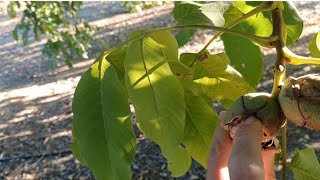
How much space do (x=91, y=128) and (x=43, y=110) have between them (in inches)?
166

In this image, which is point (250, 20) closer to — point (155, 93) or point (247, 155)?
point (155, 93)

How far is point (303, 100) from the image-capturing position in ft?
2.29

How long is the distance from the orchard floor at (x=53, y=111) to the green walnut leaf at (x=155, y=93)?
2531 millimetres

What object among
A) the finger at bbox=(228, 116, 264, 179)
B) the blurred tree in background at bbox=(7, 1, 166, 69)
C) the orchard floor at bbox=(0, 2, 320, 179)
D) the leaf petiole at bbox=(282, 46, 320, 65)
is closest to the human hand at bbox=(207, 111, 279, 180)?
the finger at bbox=(228, 116, 264, 179)

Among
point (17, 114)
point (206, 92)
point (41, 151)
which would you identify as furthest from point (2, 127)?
point (206, 92)

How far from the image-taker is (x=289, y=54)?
719mm

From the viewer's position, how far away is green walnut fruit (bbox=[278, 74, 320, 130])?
69 cm

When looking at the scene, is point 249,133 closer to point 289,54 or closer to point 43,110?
point 289,54

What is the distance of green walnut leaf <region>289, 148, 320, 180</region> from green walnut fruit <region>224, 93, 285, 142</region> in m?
0.09

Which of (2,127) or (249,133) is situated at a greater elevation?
(249,133)

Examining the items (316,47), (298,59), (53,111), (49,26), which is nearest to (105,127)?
(298,59)

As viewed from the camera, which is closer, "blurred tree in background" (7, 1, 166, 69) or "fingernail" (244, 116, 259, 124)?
"fingernail" (244, 116, 259, 124)

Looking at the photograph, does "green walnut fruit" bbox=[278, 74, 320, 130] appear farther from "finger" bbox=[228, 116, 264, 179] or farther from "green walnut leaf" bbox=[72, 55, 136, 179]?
"green walnut leaf" bbox=[72, 55, 136, 179]

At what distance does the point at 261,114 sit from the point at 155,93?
165mm
